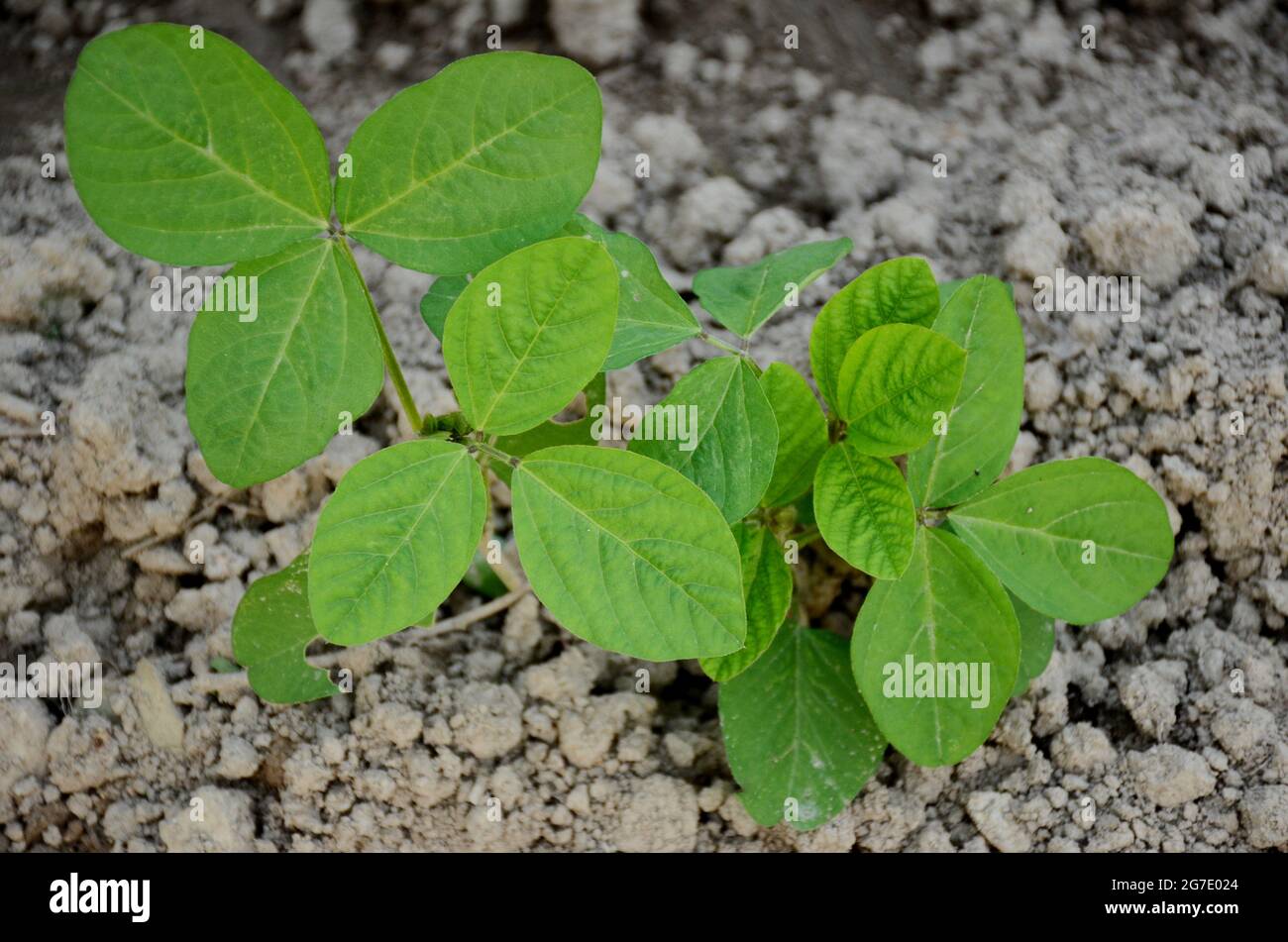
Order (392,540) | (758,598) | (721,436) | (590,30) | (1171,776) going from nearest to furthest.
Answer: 1. (392,540)
2. (721,436)
3. (758,598)
4. (1171,776)
5. (590,30)

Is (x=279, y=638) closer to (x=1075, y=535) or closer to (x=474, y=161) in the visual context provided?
(x=474, y=161)

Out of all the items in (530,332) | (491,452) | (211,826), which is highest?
(530,332)

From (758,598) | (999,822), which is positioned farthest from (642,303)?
(999,822)

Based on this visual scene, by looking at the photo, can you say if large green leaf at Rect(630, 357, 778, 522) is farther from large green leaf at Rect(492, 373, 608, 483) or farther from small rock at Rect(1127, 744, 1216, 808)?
small rock at Rect(1127, 744, 1216, 808)

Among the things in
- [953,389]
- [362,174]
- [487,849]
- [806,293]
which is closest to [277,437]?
[362,174]

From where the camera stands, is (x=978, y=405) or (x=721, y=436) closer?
(x=721, y=436)

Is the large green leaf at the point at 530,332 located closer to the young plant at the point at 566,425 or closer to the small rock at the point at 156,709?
the young plant at the point at 566,425

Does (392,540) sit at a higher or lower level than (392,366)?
lower
